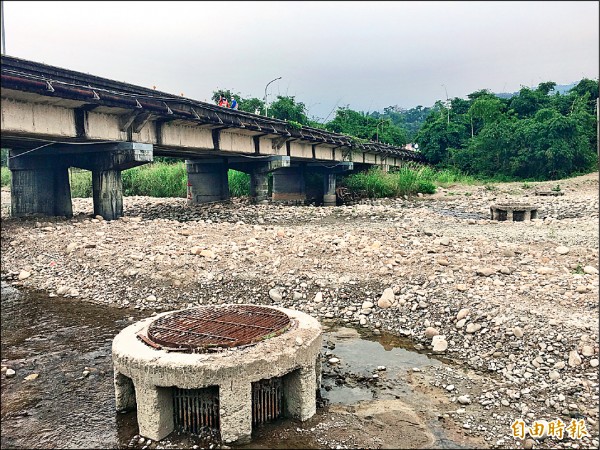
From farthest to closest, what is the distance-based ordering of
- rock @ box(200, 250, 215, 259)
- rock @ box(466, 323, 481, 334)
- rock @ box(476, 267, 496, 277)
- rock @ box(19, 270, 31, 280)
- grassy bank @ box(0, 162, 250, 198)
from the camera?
grassy bank @ box(0, 162, 250, 198) < rock @ box(19, 270, 31, 280) < rock @ box(200, 250, 215, 259) < rock @ box(476, 267, 496, 277) < rock @ box(466, 323, 481, 334)

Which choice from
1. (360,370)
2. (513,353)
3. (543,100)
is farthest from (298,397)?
(543,100)

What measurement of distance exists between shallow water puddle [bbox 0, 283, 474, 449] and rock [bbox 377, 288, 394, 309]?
0.83 metres

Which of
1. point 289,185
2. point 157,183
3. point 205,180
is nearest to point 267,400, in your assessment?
point 205,180

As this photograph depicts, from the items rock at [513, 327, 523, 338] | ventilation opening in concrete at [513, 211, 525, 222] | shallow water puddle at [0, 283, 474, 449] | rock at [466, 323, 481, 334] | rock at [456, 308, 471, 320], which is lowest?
shallow water puddle at [0, 283, 474, 449]

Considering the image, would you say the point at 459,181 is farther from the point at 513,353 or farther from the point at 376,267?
the point at 513,353

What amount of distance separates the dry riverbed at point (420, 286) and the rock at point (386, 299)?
2cm

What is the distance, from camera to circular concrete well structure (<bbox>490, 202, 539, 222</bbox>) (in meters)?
17.6

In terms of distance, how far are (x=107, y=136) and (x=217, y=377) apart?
1347cm

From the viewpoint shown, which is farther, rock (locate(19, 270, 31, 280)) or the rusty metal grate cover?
rock (locate(19, 270, 31, 280))

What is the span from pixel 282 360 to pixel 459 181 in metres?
33.3

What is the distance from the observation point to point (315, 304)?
949cm

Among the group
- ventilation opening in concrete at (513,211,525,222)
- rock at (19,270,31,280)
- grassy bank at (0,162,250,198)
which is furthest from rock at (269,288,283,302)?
grassy bank at (0,162,250,198)

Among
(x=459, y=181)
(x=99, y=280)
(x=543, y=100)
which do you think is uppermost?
(x=543, y=100)

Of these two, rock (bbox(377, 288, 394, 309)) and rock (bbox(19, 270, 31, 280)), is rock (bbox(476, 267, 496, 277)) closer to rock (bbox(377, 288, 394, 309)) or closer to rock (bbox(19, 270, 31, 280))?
rock (bbox(377, 288, 394, 309))
